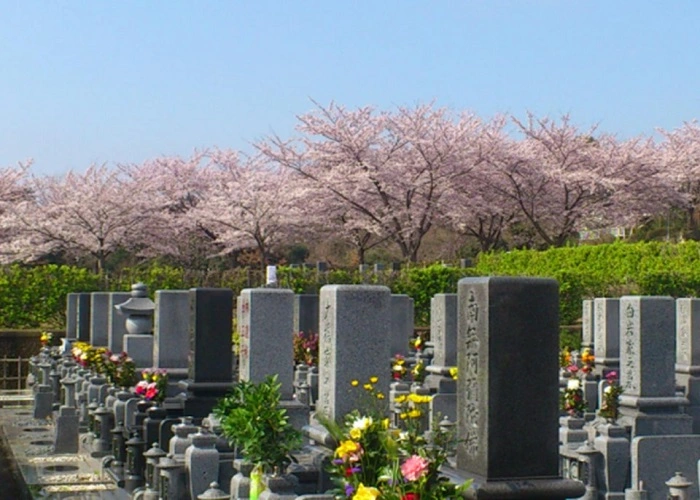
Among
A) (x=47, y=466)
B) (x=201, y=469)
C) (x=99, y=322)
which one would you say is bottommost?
(x=47, y=466)

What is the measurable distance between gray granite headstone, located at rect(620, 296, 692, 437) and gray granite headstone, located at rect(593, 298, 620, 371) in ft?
15.3

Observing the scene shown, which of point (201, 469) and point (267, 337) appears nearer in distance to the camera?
point (201, 469)

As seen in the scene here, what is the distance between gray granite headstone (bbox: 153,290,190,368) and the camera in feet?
48.0

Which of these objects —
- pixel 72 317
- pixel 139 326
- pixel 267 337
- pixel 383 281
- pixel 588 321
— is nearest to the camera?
pixel 267 337

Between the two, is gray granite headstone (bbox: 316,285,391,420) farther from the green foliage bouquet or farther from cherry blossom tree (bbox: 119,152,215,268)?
cherry blossom tree (bbox: 119,152,215,268)

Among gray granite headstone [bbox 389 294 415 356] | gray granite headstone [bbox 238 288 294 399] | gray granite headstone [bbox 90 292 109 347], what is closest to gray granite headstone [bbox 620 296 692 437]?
gray granite headstone [bbox 238 288 294 399]

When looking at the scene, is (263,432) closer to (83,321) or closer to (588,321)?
(588,321)

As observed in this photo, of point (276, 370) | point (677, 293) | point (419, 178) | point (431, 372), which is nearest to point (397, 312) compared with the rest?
point (431, 372)

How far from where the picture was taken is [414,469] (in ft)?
17.6

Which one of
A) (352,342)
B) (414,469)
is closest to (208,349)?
(352,342)

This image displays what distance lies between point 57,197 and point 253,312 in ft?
105

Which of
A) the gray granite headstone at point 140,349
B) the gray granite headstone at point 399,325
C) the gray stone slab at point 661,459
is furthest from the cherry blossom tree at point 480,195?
the gray stone slab at point 661,459

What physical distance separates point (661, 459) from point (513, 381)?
4204 millimetres

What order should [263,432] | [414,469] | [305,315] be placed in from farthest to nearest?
[305,315]
[263,432]
[414,469]
